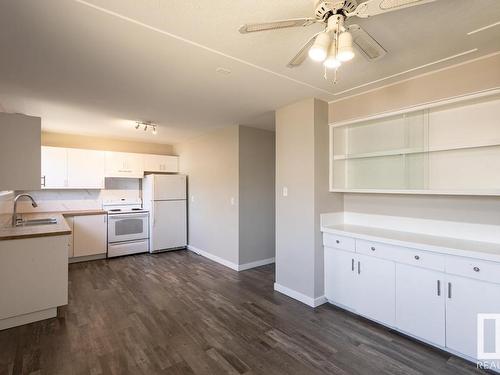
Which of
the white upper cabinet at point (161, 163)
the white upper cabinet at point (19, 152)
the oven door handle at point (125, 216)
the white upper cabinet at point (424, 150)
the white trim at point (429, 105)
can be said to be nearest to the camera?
the white trim at point (429, 105)

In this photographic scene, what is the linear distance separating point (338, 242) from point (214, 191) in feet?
8.55

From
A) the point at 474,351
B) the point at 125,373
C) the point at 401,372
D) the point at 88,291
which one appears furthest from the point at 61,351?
the point at 474,351

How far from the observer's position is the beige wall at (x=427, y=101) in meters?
2.17

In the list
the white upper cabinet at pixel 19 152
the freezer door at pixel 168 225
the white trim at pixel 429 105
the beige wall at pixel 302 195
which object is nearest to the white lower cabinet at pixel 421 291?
the beige wall at pixel 302 195

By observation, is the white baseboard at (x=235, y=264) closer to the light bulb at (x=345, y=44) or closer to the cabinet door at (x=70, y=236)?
the cabinet door at (x=70, y=236)

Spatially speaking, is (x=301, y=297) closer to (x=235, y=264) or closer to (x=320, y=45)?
(x=235, y=264)

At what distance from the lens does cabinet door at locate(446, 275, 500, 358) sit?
1938mm

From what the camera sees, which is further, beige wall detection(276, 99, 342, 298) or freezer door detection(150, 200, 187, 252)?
freezer door detection(150, 200, 187, 252)

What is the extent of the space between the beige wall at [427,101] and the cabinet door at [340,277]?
0.67 m

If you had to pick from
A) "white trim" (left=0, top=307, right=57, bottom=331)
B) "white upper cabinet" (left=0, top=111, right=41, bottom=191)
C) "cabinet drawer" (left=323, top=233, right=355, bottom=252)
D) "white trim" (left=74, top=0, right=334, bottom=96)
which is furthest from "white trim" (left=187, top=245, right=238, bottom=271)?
"white trim" (left=74, top=0, right=334, bottom=96)

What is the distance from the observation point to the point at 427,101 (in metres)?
2.44

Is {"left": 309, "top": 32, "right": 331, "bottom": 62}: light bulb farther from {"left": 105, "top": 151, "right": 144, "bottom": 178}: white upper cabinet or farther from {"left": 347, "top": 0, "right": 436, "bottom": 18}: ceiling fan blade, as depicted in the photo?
{"left": 105, "top": 151, "right": 144, "bottom": 178}: white upper cabinet

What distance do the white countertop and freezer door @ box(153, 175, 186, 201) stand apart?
11.4ft

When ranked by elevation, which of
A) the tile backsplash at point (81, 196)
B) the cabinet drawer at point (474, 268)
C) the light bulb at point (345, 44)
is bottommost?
the cabinet drawer at point (474, 268)
